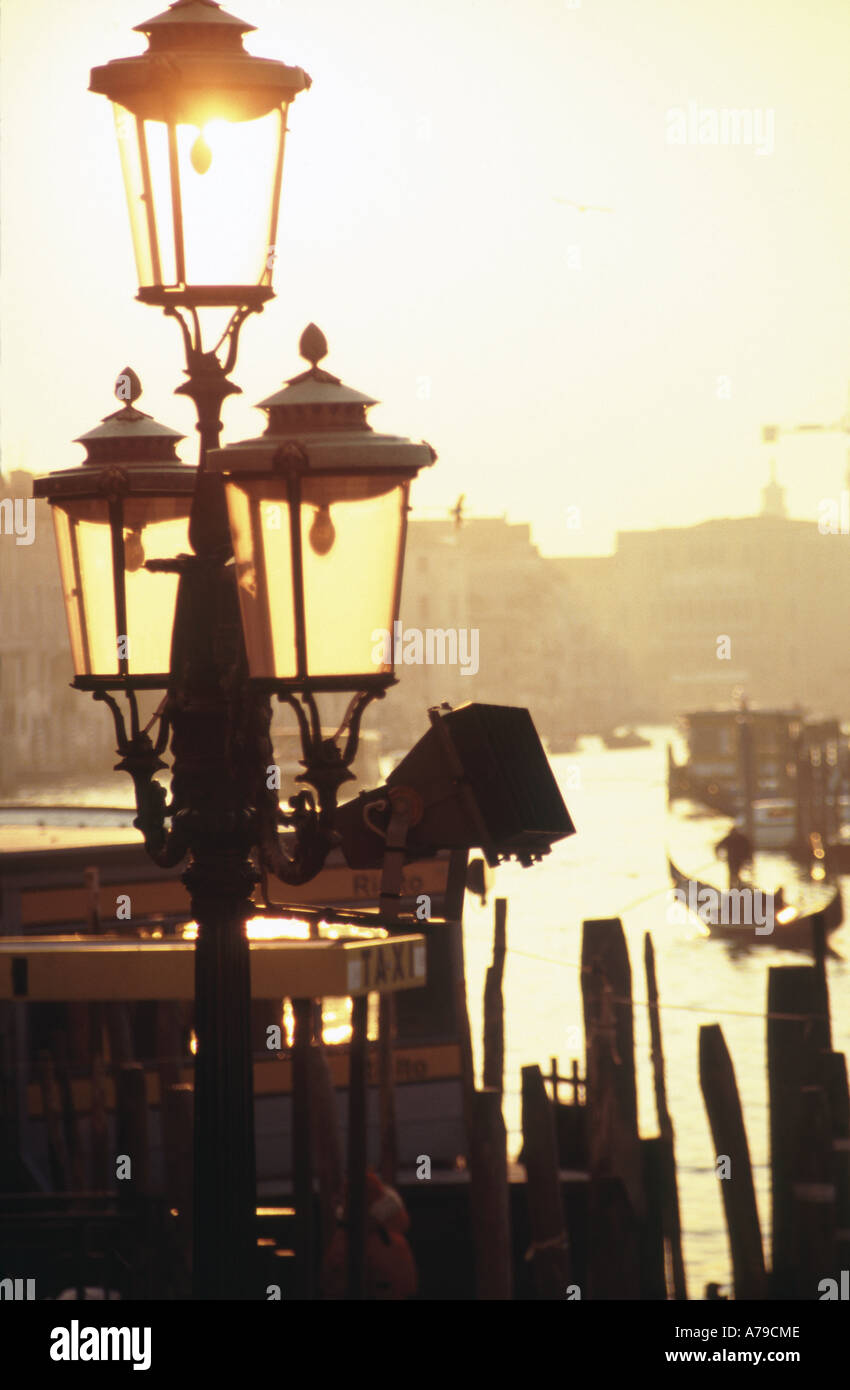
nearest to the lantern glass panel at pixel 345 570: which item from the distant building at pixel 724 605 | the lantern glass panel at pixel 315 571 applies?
the lantern glass panel at pixel 315 571

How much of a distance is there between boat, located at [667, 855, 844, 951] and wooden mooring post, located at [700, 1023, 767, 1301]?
51.6 feet

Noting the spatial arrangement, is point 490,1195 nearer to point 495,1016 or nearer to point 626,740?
point 495,1016

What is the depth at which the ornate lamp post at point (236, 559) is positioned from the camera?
6.76 ft

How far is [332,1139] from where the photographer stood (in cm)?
619

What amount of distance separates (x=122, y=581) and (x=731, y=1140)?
4.33 metres

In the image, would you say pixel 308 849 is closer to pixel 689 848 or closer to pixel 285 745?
pixel 689 848

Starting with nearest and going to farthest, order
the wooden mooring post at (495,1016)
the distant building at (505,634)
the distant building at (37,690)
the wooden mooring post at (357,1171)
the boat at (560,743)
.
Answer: the wooden mooring post at (357,1171)
the wooden mooring post at (495,1016)
the distant building at (37,690)
the distant building at (505,634)
the boat at (560,743)

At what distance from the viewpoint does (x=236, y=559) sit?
2098 millimetres

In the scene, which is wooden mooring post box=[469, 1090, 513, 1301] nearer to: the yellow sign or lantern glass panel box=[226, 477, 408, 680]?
the yellow sign

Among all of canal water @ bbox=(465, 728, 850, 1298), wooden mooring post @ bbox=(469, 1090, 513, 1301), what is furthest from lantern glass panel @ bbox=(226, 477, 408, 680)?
wooden mooring post @ bbox=(469, 1090, 513, 1301)

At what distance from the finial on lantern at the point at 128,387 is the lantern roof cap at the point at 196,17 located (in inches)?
20.3

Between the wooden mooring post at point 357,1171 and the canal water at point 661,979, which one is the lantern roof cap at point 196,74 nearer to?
the canal water at point 661,979

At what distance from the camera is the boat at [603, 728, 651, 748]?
295 ft
